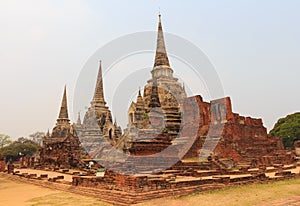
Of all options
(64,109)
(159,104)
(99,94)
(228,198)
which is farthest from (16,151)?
(228,198)

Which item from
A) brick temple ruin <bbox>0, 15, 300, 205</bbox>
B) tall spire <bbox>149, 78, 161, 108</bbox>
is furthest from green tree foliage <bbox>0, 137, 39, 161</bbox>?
tall spire <bbox>149, 78, 161, 108</bbox>

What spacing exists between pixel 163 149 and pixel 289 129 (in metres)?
37.5

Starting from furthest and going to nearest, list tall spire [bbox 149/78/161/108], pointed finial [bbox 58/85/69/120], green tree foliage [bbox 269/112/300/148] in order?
pointed finial [bbox 58/85/69/120], green tree foliage [bbox 269/112/300/148], tall spire [bbox 149/78/161/108]

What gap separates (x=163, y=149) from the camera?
1103 cm

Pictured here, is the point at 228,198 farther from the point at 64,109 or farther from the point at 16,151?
the point at 16,151

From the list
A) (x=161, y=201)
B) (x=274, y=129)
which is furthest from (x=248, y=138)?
(x=274, y=129)

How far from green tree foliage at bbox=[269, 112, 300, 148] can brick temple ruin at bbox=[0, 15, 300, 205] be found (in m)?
10.4

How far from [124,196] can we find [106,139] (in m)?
26.7

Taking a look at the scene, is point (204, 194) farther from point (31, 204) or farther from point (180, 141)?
point (180, 141)

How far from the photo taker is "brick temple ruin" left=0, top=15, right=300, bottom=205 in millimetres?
8312

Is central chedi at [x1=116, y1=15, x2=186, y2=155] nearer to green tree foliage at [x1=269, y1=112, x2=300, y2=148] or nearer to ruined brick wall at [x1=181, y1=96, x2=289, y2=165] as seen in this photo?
ruined brick wall at [x1=181, y1=96, x2=289, y2=165]

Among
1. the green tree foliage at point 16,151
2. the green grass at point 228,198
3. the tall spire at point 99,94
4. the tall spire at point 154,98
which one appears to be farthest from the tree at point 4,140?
the green grass at point 228,198

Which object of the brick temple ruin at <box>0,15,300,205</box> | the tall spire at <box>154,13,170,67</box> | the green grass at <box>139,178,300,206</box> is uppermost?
the tall spire at <box>154,13,170,67</box>

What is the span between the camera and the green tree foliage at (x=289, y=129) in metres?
41.0
